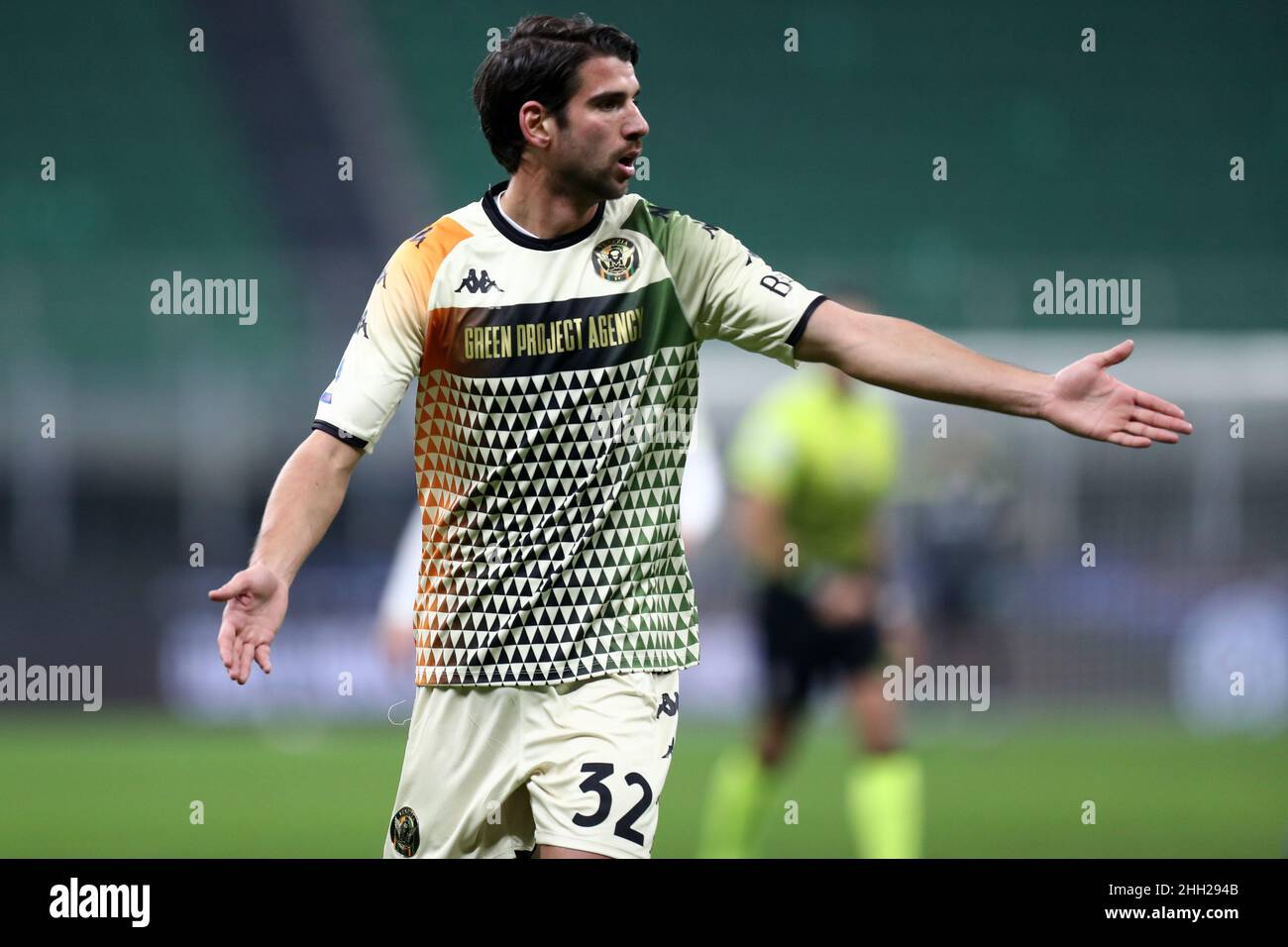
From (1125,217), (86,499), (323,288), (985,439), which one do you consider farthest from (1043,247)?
(86,499)

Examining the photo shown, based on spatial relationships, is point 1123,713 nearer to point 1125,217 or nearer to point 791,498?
point 791,498

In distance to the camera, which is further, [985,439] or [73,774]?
[985,439]

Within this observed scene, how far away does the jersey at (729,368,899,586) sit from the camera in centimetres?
699

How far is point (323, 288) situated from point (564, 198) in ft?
29.9

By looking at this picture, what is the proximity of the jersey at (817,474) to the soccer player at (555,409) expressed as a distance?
128 inches

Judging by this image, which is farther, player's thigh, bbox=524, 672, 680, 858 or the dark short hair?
the dark short hair

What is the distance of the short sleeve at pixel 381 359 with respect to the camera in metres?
3.60

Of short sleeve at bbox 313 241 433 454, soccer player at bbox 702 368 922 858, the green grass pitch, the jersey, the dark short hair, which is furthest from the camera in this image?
the green grass pitch

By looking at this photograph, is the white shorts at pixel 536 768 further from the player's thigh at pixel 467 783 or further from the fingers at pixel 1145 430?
the fingers at pixel 1145 430

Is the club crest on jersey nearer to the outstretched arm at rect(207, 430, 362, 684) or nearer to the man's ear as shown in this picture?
the man's ear

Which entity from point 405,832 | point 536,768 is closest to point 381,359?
point 536,768

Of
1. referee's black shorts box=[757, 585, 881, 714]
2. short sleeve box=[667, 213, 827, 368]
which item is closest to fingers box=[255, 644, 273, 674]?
short sleeve box=[667, 213, 827, 368]

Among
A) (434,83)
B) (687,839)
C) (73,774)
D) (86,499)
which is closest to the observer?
(687,839)

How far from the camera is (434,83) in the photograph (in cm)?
1831
